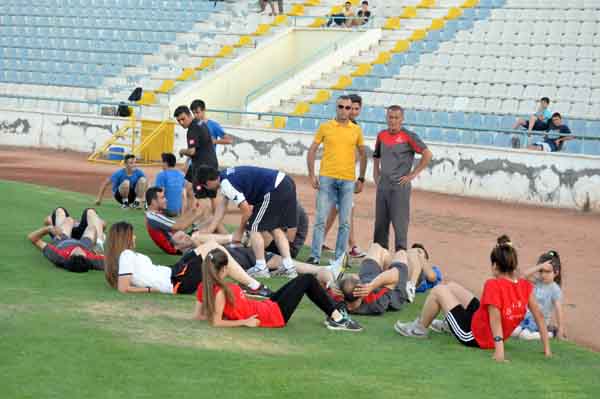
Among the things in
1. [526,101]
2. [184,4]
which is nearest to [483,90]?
[526,101]

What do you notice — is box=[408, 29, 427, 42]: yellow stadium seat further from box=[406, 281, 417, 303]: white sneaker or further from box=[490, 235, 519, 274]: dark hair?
box=[490, 235, 519, 274]: dark hair

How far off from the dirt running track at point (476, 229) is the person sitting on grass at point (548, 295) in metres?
0.50

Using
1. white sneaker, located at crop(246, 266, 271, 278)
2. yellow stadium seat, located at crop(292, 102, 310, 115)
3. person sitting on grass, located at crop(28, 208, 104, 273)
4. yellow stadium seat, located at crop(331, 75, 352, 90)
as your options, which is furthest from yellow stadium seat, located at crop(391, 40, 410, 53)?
white sneaker, located at crop(246, 266, 271, 278)

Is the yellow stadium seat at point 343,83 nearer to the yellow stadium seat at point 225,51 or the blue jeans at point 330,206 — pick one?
the yellow stadium seat at point 225,51

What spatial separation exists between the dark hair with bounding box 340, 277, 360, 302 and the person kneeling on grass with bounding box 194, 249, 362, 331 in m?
0.37

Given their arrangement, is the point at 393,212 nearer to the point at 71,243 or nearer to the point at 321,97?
the point at 71,243

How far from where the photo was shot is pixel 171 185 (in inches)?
570

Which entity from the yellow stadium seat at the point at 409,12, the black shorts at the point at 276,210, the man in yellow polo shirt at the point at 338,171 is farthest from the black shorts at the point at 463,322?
the yellow stadium seat at the point at 409,12

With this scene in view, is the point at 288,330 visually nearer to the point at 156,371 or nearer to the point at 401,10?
the point at 156,371

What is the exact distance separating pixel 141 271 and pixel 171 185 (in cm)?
495

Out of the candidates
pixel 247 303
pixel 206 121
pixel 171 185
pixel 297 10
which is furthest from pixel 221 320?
pixel 297 10

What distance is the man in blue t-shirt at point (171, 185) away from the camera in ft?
47.3

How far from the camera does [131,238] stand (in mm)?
9641

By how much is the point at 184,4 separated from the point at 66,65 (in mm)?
4717
